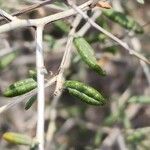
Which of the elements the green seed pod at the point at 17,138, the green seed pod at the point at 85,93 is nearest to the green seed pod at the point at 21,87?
the green seed pod at the point at 85,93

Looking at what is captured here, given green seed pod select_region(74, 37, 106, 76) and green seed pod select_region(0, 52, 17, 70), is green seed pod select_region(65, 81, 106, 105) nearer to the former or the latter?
green seed pod select_region(74, 37, 106, 76)

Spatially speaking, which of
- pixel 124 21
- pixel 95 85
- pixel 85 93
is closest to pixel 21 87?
pixel 85 93

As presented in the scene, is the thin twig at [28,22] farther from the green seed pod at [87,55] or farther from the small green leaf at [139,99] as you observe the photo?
the small green leaf at [139,99]

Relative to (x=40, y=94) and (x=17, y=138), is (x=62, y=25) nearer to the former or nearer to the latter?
(x=17, y=138)

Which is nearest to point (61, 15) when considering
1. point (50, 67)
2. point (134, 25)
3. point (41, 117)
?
point (41, 117)

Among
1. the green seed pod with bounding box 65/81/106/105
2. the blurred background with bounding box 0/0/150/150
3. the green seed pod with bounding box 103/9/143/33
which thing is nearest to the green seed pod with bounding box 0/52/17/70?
the blurred background with bounding box 0/0/150/150
